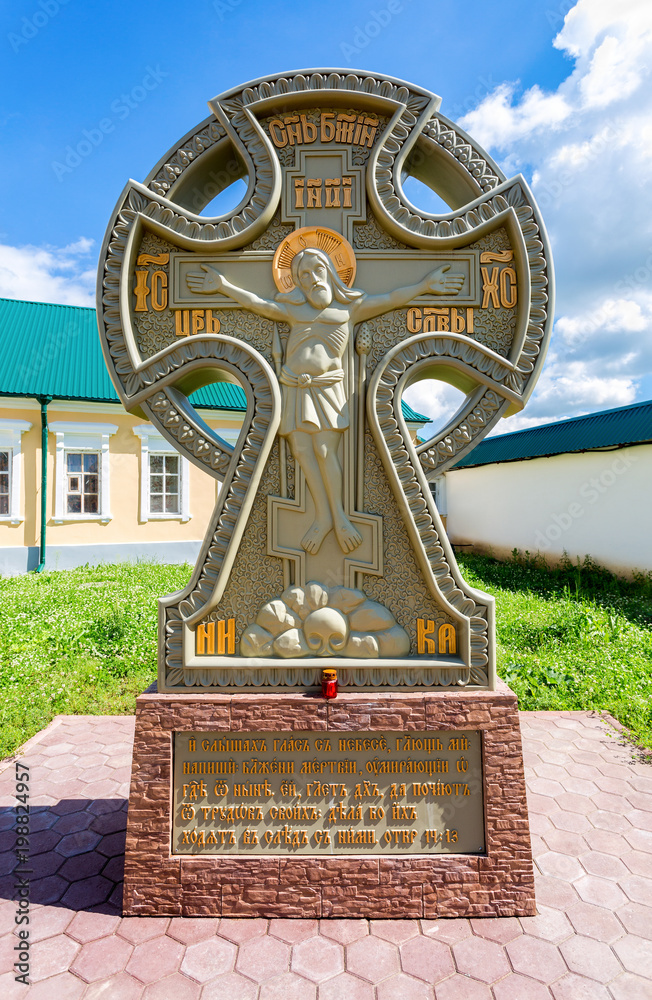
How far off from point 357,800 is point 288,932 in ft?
2.17

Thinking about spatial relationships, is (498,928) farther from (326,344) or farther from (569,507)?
(569,507)

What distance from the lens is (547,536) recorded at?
12555 mm

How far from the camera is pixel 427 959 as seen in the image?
95.8 inches

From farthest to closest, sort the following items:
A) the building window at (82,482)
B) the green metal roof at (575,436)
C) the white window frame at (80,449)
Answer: the building window at (82,482), the white window frame at (80,449), the green metal roof at (575,436)

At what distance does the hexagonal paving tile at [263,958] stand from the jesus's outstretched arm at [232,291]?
315 centimetres

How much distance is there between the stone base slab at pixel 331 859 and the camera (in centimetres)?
274

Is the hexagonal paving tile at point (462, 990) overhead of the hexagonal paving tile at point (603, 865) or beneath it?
beneath

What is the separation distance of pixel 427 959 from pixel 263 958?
740mm

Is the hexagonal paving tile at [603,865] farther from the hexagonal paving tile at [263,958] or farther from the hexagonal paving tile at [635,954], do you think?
the hexagonal paving tile at [263,958]

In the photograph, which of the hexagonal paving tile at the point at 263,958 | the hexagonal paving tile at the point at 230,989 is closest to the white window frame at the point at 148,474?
the hexagonal paving tile at the point at 263,958

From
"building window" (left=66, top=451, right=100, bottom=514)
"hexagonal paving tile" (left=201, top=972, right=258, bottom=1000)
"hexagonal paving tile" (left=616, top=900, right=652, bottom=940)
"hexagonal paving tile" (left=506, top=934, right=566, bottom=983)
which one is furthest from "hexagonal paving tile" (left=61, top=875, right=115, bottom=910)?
"building window" (left=66, top=451, right=100, bottom=514)

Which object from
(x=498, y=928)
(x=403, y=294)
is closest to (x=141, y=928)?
(x=498, y=928)

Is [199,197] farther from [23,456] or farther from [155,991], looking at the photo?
[23,456]

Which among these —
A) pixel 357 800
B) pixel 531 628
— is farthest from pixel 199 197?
pixel 531 628
